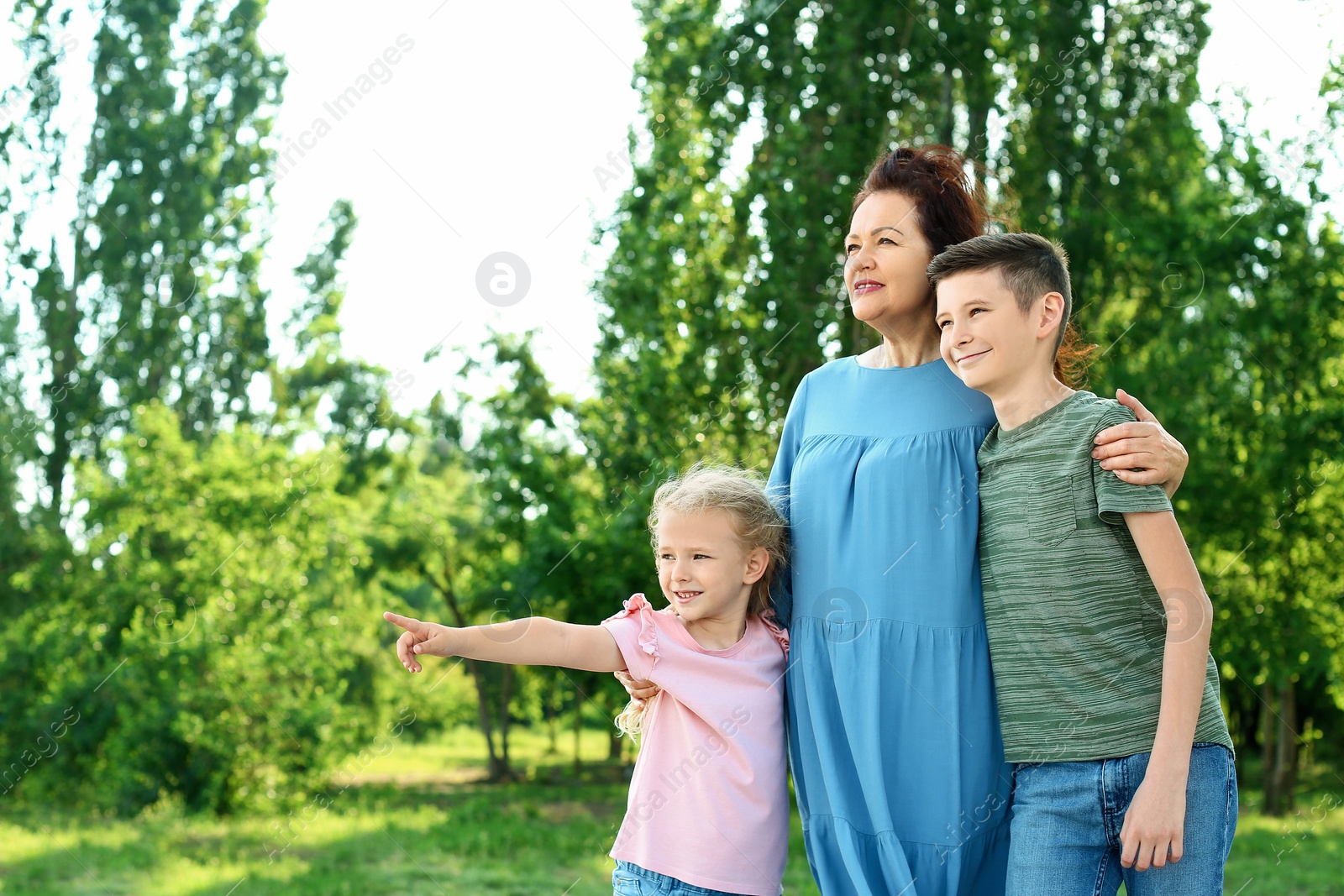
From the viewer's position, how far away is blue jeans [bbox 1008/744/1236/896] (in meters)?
1.74

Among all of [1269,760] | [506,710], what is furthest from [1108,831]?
[506,710]

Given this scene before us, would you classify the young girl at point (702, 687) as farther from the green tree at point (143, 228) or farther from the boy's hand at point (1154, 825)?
the green tree at point (143, 228)

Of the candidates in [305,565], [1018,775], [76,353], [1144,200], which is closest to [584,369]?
[305,565]

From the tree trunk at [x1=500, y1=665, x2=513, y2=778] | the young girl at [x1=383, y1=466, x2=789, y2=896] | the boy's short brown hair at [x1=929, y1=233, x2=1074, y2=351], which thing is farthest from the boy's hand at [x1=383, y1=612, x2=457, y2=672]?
the tree trunk at [x1=500, y1=665, x2=513, y2=778]

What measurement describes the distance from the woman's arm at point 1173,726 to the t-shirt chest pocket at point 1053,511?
0.54ft

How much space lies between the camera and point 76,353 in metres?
11.7

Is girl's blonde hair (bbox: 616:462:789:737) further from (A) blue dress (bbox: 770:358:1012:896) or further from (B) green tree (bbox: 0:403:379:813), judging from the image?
(B) green tree (bbox: 0:403:379:813)

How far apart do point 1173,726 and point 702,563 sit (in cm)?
87

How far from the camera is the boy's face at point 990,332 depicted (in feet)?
6.26

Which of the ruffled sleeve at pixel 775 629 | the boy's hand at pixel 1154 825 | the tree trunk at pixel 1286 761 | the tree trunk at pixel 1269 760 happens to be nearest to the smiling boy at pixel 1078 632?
the boy's hand at pixel 1154 825

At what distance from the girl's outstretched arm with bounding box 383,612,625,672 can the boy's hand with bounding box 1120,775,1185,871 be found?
36.7 inches

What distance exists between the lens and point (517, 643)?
1.97 meters

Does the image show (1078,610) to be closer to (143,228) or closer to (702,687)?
(702,687)

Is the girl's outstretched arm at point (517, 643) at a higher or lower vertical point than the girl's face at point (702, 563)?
lower
